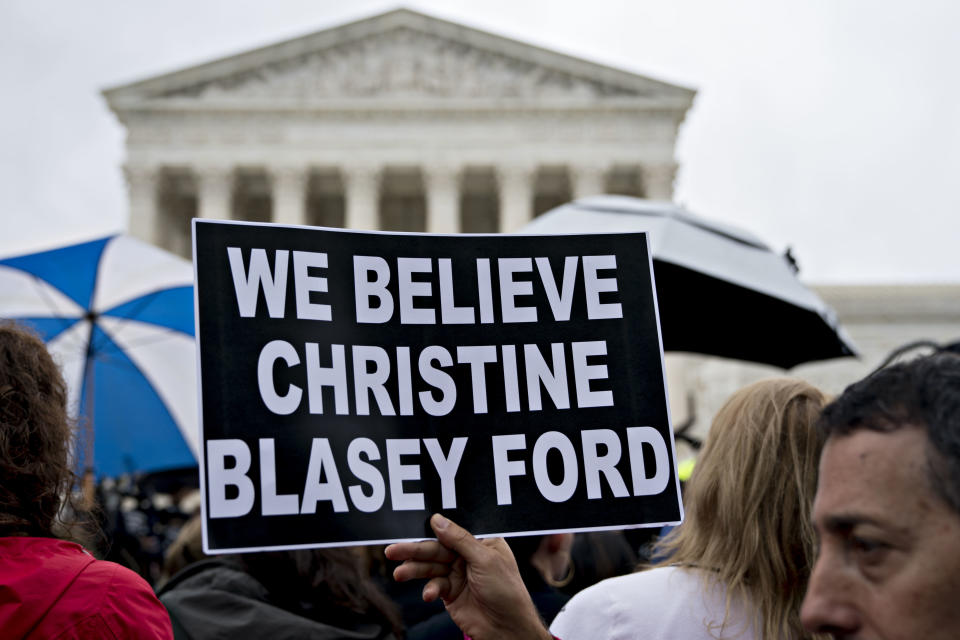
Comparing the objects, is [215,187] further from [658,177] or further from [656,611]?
[656,611]

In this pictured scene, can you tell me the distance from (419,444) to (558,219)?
4.48 metres

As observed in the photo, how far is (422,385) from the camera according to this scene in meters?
2.24

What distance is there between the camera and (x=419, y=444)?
2.18 m

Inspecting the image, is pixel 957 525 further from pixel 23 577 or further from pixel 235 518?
pixel 23 577

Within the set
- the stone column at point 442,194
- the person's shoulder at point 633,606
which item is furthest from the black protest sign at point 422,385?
the stone column at point 442,194

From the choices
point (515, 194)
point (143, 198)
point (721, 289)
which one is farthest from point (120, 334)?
point (143, 198)

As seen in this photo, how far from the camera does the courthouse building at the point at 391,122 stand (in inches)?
1606

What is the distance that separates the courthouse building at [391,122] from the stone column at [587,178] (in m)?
0.06

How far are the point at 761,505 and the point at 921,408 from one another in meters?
1.25

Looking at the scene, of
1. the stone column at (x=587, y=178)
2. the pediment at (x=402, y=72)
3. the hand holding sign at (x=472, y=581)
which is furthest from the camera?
the pediment at (x=402, y=72)

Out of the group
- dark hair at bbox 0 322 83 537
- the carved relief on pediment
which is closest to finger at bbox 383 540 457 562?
dark hair at bbox 0 322 83 537

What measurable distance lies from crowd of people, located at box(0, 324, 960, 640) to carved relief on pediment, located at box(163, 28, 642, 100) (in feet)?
130

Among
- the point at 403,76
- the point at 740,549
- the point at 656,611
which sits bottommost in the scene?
the point at 656,611

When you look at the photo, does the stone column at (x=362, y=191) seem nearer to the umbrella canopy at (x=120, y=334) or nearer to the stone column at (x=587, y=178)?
the stone column at (x=587, y=178)
